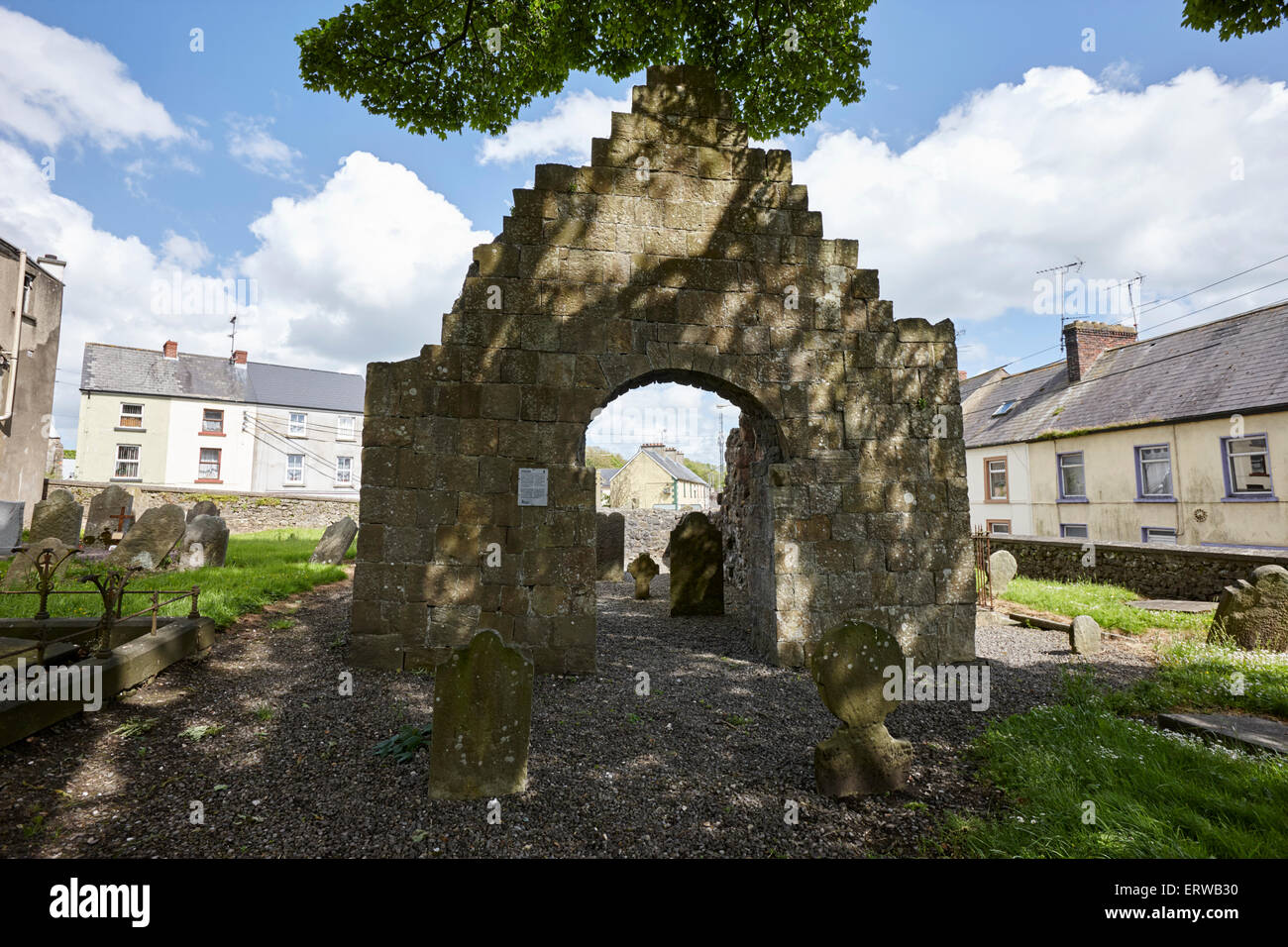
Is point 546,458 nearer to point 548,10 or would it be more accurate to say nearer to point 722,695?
point 722,695

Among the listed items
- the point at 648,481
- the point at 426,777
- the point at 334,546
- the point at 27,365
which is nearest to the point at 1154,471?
the point at 426,777

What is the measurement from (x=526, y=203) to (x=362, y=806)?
20.2 ft

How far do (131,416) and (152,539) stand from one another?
22.8 metres

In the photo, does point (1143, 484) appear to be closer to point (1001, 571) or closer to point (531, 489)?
point (1001, 571)

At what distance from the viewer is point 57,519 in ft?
37.5

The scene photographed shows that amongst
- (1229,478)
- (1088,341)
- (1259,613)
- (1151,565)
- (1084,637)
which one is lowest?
(1084,637)

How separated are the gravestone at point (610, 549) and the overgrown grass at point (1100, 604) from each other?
904 centimetres

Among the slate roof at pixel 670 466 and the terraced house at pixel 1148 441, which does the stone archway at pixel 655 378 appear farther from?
the slate roof at pixel 670 466

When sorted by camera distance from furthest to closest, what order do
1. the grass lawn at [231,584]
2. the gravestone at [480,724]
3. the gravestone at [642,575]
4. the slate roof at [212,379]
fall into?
the slate roof at [212,379] → the gravestone at [642,575] → the grass lawn at [231,584] → the gravestone at [480,724]

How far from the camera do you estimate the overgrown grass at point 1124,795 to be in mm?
2971

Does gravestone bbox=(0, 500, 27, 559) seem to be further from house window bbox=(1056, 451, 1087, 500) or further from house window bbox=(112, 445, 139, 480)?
house window bbox=(1056, 451, 1087, 500)

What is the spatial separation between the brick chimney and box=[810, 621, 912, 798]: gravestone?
890 inches

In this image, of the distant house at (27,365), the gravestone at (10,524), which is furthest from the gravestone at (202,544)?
the distant house at (27,365)

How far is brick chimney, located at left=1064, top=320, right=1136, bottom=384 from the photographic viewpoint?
20.9 m
